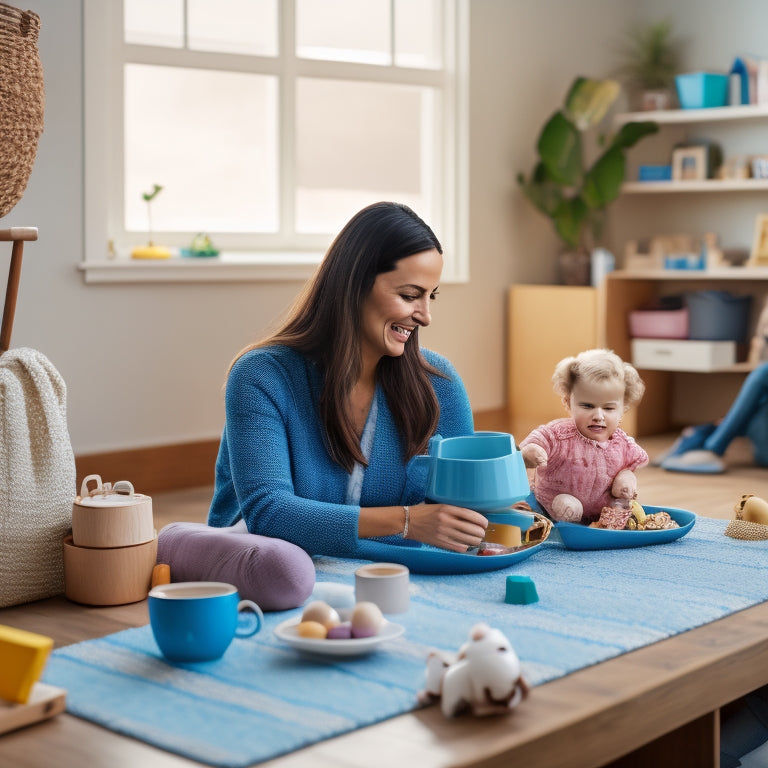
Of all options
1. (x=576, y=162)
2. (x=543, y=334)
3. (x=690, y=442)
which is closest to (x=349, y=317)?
(x=690, y=442)

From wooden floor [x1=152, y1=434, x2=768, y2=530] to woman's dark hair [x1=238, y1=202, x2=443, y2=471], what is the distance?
118 centimetres

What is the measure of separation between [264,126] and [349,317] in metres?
2.32

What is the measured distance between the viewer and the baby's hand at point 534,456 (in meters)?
2.28

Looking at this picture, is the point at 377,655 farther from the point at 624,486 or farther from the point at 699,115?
the point at 699,115

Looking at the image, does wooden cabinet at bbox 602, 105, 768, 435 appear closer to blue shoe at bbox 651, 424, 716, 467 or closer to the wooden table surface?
blue shoe at bbox 651, 424, 716, 467

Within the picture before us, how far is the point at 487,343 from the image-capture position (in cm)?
509

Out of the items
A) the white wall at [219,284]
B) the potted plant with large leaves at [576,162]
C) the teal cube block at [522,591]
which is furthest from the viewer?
the potted plant with large leaves at [576,162]

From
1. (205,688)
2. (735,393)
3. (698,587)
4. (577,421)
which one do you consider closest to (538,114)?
(735,393)

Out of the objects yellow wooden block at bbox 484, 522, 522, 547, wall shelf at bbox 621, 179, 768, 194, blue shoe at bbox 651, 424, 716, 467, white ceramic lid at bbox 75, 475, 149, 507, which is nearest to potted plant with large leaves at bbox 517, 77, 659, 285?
wall shelf at bbox 621, 179, 768, 194

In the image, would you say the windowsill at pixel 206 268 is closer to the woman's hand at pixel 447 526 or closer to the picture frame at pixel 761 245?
the picture frame at pixel 761 245

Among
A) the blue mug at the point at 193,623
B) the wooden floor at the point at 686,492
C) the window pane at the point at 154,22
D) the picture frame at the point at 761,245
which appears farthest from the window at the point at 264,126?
the blue mug at the point at 193,623

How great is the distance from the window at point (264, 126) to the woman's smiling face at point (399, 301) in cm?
179

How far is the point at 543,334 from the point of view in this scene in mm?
5105

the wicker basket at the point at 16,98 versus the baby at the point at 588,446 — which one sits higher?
the wicker basket at the point at 16,98
